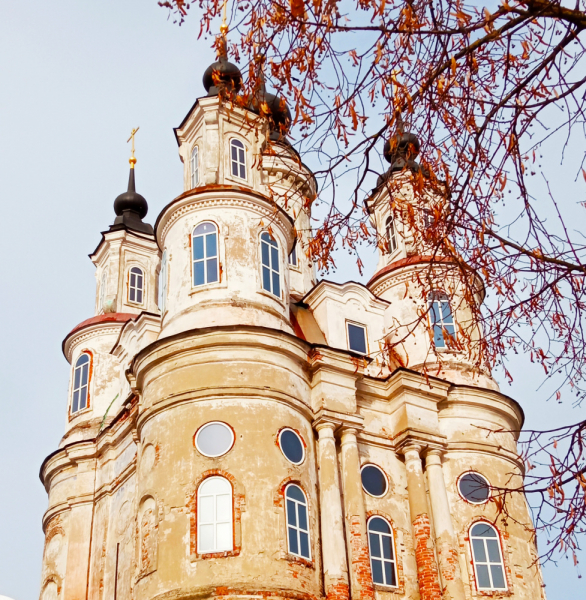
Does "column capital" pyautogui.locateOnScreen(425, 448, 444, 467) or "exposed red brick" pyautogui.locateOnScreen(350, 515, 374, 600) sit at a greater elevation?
"column capital" pyautogui.locateOnScreen(425, 448, 444, 467)

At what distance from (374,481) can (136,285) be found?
12313mm

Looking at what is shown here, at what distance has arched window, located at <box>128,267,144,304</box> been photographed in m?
29.2

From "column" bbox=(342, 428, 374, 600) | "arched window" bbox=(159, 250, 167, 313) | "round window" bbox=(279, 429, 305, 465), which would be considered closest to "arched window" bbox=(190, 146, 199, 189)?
"arched window" bbox=(159, 250, 167, 313)

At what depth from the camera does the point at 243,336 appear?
19406mm

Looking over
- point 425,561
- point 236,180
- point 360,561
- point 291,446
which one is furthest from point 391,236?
point 360,561

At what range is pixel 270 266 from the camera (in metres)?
21.7

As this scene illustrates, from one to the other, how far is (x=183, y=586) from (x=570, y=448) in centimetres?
1121

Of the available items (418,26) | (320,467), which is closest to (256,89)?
(418,26)

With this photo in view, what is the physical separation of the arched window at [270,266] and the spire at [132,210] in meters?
9.87

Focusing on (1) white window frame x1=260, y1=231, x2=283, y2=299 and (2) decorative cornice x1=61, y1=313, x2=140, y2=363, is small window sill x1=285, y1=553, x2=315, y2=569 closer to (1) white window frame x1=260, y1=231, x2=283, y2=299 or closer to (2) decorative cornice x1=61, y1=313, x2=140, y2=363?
(1) white window frame x1=260, y1=231, x2=283, y2=299

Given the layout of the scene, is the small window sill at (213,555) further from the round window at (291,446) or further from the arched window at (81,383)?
the arched window at (81,383)

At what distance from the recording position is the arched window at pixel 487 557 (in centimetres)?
2055

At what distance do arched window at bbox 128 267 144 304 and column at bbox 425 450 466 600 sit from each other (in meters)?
12.3

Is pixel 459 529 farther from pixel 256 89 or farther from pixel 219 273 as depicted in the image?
pixel 256 89
